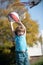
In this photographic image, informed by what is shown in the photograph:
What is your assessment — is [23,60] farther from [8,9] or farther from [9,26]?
[8,9]

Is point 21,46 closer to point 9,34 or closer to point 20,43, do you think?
point 20,43

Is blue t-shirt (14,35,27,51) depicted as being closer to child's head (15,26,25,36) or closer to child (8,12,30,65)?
child (8,12,30,65)

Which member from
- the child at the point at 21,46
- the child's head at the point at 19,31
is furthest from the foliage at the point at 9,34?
the child at the point at 21,46

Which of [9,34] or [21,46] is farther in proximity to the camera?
[9,34]

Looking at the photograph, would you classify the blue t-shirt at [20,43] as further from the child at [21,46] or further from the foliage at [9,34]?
the foliage at [9,34]

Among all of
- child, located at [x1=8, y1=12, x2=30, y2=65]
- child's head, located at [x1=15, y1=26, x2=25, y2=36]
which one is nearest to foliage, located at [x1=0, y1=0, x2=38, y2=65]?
child's head, located at [x1=15, y1=26, x2=25, y2=36]

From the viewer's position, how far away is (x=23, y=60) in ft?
25.8

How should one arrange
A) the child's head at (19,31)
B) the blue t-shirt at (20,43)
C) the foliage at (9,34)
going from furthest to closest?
the foliage at (9,34) < the child's head at (19,31) < the blue t-shirt at (20,43)

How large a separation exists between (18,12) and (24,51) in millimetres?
1777

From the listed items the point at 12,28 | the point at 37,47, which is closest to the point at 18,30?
the point at 12,28

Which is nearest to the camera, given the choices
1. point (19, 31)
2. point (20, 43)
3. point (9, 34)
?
point (20, 43)

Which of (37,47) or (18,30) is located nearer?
(18,30)

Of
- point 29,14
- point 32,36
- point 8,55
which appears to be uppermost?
point 29,14

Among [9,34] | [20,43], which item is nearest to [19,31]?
[20,43]
